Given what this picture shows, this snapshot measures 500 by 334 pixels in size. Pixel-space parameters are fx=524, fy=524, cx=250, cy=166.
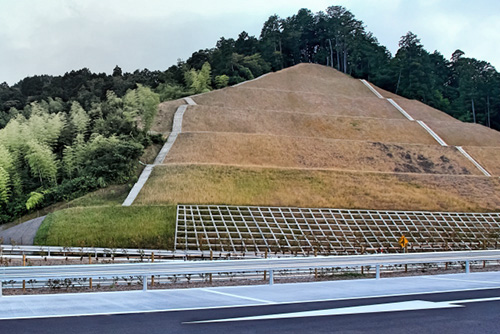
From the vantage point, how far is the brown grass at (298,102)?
67.8m

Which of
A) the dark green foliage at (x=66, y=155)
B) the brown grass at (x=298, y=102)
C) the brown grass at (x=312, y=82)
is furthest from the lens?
the brown grass at (x=312, y=82)

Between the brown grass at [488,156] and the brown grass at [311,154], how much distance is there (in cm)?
198

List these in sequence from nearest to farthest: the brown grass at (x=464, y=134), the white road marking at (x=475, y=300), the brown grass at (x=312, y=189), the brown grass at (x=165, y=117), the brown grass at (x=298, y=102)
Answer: the white road marking at (x=475, y=300)
the brown grass at (x=312, y=189)
the brown grass at (x=165, y=117)
the brown grass at (x=464, y=134)
the brown grass at (x=298, y=102)

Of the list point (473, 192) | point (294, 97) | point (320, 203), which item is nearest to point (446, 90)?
point (294, 97)

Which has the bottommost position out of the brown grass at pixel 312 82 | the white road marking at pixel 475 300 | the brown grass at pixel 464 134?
the white road marking at pixel 475 300

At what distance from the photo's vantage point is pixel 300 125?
59438mm

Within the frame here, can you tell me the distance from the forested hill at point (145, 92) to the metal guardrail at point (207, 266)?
27.1 metres

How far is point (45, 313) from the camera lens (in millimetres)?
9516

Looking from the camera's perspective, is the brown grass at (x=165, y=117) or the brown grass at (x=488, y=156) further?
the brown grass at (x=165, y=117)

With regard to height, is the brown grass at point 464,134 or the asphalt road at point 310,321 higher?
the brown grass at point 464,134

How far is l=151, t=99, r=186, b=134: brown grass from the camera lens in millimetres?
53375

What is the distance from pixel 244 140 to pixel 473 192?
21.0 meters

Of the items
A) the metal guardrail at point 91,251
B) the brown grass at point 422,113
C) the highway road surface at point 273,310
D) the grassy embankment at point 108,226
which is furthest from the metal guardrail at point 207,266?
the brown grass at point 422,113

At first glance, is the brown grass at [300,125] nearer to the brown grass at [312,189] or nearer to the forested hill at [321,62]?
the brown grass at [312,189]
